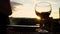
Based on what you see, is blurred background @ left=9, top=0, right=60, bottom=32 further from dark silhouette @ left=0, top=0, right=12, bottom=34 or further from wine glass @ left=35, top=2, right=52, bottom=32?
wine glass @ left=35, top=2, right=52, bottom=32

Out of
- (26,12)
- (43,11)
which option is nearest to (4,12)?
(26,12)

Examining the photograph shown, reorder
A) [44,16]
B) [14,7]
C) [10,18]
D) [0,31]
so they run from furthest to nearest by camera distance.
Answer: [14,7] → [10,18] → [0,31] → [44,16]

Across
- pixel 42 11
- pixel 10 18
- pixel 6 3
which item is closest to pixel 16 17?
pixel 10 18

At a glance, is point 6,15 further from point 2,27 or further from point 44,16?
point 44,16

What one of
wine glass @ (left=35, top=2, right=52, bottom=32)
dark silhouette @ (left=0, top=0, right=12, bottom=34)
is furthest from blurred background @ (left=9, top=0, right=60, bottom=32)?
wine glass @ (left=35, top=2, right=52, bottom=32)

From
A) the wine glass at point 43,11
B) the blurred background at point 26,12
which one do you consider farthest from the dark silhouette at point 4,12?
the wine glass at point 43,11

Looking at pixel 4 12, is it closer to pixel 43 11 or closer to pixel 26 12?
pixel 26 12

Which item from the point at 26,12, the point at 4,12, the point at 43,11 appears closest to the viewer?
the point at 43,11

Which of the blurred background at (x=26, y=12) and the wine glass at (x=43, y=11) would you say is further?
the blurred background at (x=26, y=12)

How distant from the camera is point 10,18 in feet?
3.95

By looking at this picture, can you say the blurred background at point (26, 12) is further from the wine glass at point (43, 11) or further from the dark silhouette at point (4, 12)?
the wine glass at point (43, 11)

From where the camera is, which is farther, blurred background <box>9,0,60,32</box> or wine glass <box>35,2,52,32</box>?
blurred background <box>9,0,60,32</box>

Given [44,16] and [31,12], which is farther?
[31,12]

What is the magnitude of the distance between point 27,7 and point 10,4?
0.56 feet
